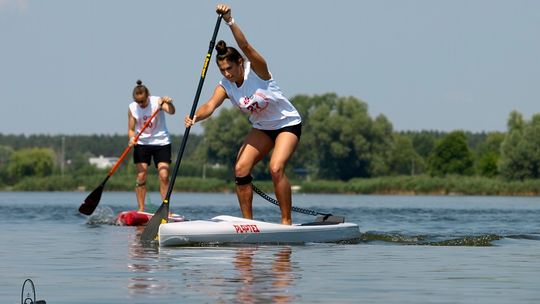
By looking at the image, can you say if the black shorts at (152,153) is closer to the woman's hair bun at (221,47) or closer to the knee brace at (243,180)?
the knee brace at (243,180)

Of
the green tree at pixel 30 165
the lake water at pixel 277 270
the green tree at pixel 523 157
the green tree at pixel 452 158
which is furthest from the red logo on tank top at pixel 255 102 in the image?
the green tree at pixel 452 158

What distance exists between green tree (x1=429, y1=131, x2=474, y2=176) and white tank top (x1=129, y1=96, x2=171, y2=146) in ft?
365

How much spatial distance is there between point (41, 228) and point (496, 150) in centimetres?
12856

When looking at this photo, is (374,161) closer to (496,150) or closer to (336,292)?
(496,150)

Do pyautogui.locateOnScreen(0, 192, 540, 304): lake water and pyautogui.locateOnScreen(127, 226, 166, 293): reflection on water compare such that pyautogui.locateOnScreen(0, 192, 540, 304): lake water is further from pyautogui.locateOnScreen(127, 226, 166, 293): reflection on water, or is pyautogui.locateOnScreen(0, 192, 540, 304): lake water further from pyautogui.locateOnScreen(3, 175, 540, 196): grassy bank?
pyautogui.locateOnScreen(3, 175, 540, 196): grassy bank

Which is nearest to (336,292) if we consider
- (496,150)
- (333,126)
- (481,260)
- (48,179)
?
(481,260)

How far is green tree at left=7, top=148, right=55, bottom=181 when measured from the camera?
412ft

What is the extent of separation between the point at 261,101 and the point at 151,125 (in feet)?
17.4

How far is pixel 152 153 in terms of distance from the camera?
1817 cm

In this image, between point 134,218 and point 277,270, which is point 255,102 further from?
point 134,218

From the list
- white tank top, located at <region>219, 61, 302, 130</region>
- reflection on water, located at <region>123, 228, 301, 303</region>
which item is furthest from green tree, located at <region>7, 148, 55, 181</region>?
reflection on water, located at <region>123, 228, 301, 303</region>

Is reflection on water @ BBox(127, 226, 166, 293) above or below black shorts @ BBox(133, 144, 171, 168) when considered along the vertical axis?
below

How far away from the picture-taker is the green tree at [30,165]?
412ft

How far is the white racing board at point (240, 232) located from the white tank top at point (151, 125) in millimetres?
4906
